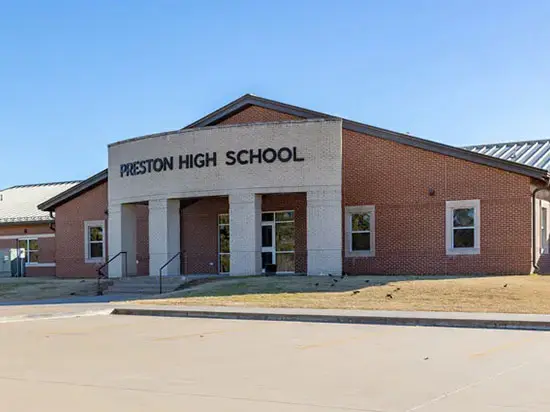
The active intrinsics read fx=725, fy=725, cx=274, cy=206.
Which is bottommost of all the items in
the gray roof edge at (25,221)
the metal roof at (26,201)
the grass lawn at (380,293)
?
the grass lawn at (380,293)

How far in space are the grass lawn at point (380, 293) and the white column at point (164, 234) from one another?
10.9 ft

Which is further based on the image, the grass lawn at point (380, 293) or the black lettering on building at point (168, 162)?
the black lettering on building at point (168, 162)

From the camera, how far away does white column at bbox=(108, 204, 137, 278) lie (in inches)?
1181

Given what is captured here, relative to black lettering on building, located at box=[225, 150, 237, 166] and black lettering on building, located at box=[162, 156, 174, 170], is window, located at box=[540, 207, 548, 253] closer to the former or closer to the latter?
black lettering on building, located at box=[225, 150, 237, 166]

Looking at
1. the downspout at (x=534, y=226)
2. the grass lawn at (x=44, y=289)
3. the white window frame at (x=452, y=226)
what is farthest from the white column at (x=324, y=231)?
the grass lawn at (x=44, y=289)

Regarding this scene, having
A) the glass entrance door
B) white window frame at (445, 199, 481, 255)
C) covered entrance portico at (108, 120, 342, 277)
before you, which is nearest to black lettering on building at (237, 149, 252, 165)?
covered entrance portico at (108, 120, 342, 277)

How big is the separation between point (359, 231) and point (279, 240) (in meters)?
3.50

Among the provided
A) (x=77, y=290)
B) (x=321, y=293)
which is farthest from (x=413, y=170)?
(x=77, y=290)

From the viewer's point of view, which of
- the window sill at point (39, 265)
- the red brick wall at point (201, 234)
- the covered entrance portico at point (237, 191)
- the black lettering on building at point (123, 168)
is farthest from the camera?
the window sill at point (39, 265)

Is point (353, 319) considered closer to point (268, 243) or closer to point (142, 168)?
point (268, 243)

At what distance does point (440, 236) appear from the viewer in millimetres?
25875

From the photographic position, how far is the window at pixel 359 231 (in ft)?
89.1

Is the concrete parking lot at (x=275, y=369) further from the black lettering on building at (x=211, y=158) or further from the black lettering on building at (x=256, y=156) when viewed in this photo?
the black lettering on building at (x=211, y=158)

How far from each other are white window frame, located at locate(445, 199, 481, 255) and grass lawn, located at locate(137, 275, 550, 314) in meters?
2.03
